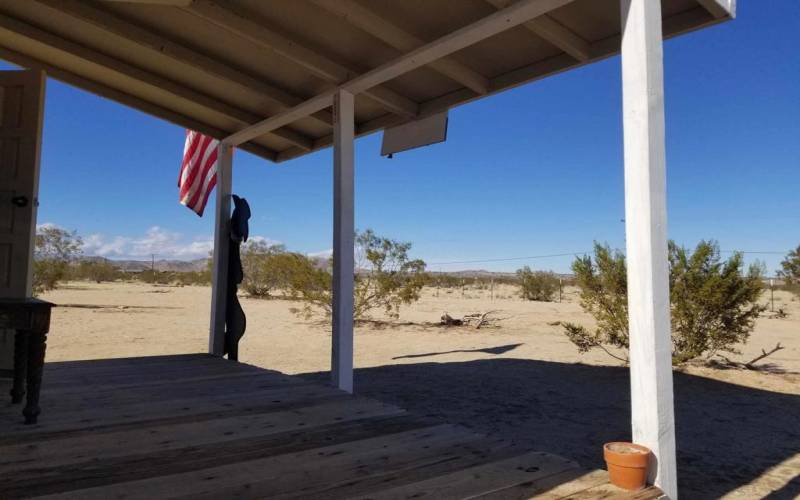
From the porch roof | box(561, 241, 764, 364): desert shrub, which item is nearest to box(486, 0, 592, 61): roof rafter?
the porch roof

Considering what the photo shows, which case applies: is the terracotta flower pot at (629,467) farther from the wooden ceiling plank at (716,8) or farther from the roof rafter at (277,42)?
the roof rafter at (277,42)

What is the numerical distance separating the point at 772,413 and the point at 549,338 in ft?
18.4

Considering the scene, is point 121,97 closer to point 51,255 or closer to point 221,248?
point 221,248

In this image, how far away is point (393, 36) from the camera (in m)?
3.25

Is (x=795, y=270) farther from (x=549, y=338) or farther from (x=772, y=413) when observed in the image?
(x=772, y=413)

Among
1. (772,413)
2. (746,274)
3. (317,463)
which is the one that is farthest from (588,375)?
(317,463)

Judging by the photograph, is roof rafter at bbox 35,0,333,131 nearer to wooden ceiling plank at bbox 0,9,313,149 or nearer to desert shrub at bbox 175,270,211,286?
wooden ceiling plank at bbox 0,9,313,149

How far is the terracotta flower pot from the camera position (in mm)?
1823

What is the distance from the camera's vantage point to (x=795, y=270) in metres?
23.0

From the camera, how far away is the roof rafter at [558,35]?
2881 millimetres

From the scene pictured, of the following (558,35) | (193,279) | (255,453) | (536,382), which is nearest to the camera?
(255,453)

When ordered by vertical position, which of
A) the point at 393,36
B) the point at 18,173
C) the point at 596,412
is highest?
the point at 393,36

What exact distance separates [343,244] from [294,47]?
1.39 metres

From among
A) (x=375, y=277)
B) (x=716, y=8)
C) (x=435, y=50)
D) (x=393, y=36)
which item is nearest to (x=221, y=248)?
(x=393, y=36)
